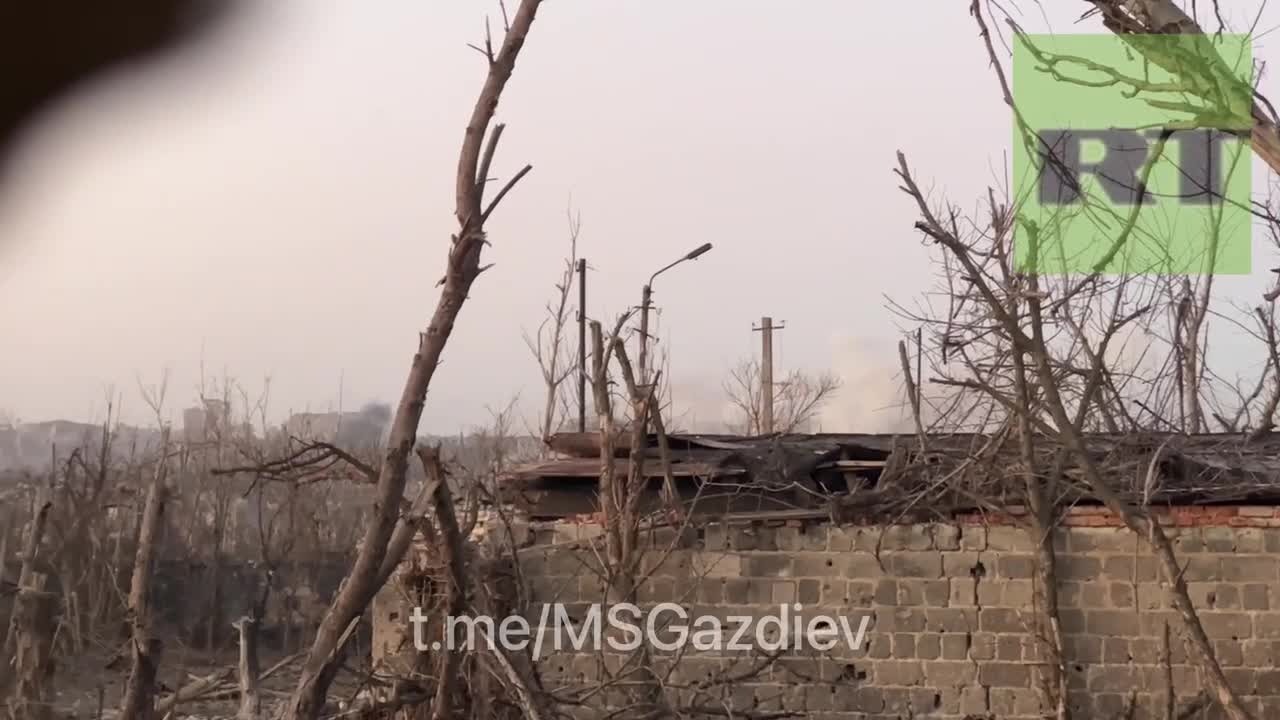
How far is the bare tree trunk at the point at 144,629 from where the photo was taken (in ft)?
8.41

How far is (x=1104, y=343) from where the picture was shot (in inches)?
216

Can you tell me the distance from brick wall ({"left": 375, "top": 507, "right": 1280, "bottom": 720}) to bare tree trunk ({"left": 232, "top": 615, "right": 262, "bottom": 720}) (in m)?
4.39

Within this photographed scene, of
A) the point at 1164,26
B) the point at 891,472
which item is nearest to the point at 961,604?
the point at 891,472

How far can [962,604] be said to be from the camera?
7.07 metres

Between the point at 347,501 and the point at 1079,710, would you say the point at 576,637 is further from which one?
the point at 347,501

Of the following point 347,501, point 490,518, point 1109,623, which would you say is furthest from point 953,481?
point 347,501

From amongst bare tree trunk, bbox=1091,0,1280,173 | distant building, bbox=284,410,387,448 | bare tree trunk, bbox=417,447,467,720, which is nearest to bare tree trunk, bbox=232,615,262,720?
bare tree trunk, bbox=417,447,467,720

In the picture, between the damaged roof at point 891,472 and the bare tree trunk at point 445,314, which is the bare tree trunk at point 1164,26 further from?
the damaged roof at point 891,472

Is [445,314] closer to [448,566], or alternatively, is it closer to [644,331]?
[448,566]

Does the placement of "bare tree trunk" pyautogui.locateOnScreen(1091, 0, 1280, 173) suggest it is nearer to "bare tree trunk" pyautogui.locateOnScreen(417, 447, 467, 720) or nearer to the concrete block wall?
"bare tree trunk" pyautogui.locateOnScreen(417, 447, 467, 720)

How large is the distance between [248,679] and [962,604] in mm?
5314

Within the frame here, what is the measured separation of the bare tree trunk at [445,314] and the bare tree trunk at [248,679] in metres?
0.31

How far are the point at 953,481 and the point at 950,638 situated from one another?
3.09 feet

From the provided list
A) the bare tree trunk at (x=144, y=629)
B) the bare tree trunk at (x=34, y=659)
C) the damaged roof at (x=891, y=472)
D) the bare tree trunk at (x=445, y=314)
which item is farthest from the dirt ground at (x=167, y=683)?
the damaged roof at (x=891, y=472)
